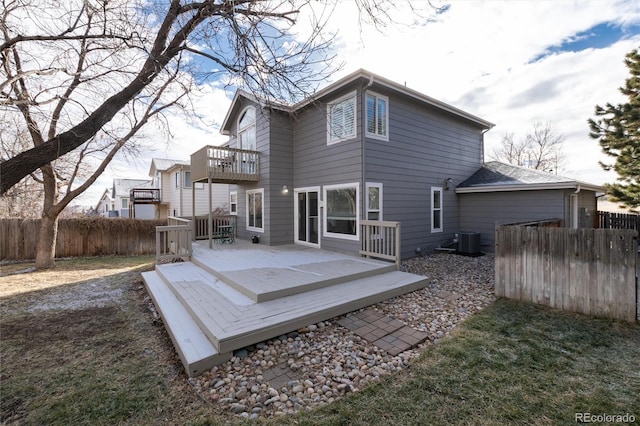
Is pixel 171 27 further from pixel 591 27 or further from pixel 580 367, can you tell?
pixel 591 27

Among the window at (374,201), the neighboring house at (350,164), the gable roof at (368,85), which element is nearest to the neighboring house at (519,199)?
the neighboring house at (350,164)

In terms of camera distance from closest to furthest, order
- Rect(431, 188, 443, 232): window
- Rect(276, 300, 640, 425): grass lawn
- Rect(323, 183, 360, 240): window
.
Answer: Rect(276, 300, 640, 425): grass lawn → Rect(323, 183, 360, 240): window → Rect(431, 188, 443, 232): window

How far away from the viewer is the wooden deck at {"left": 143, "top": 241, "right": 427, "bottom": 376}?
3406 millimetres

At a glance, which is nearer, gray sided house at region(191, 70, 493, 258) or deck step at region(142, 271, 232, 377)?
deck step at region(142, 271, 232, 377)

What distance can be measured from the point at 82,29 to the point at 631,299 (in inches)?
375

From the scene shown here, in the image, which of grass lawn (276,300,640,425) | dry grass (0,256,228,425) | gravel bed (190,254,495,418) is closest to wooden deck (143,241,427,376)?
gravel bed (190,254,495,418)

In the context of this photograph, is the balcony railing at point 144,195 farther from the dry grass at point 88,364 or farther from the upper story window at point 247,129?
Answer: the dry grass at point 88,364

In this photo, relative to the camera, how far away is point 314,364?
316cm

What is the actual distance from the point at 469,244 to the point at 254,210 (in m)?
8.06

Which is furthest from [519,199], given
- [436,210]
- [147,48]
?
[147,48]

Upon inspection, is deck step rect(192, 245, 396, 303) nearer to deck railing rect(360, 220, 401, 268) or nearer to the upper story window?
deck railing rect(360, 220, 401, 268)

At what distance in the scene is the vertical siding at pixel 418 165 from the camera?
8.29 meters

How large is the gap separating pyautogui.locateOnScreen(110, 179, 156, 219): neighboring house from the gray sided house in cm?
1879

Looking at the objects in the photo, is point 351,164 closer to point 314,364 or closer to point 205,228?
point 314,364
